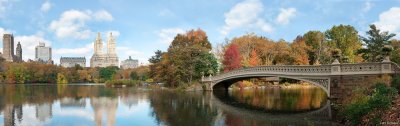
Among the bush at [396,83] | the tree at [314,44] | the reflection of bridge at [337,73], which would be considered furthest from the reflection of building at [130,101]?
the tree at [314,44]

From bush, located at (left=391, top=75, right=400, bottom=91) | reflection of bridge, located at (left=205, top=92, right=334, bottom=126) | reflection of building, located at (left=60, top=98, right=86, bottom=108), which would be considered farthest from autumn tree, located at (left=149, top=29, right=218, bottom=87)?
bush, located at (left=391, top=75, right=400, bottom=91)

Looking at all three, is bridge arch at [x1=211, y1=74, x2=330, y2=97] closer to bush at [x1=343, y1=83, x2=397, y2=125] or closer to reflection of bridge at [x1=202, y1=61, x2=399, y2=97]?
reflection of bridge at [x1=202, y1=61, x2=399, y2=97]

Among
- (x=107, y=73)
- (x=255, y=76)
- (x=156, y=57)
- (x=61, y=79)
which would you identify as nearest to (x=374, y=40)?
(x=255, y=76)

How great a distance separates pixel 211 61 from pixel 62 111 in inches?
985

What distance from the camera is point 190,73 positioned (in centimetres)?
4194

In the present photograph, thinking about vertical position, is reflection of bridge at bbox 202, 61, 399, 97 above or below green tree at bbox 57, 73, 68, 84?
above

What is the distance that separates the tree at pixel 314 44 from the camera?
5691cm

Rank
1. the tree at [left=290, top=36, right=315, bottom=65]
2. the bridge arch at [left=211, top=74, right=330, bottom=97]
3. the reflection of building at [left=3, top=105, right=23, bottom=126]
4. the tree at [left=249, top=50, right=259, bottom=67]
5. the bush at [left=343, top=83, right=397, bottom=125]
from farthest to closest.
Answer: the tree at [left=290, top=36, right=315, bottom=65], the tree at [left=249, top=50, right=259, bottom=67], the bridge arch at [left=211, top=74, right=330, bottom=97], the reflection of building at [left=3, top=105, right=23, bottom=126], the bush at [left=343, top=83, right=397, bottom=125]

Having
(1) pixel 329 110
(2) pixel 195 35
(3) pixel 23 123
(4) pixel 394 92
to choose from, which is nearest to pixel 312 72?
(1) pixel 329 110

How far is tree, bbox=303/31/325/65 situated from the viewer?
187ft

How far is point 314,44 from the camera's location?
5866cm

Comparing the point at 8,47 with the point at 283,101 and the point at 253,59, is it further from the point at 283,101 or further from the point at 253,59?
the point at 283,101

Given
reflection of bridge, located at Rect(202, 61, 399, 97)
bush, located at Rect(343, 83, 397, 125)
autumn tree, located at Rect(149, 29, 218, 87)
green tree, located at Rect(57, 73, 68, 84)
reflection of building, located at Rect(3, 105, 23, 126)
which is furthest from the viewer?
green tree, located at Rect(57, 73, 68, 84)

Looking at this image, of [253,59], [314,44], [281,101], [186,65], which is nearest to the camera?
[281,101]
